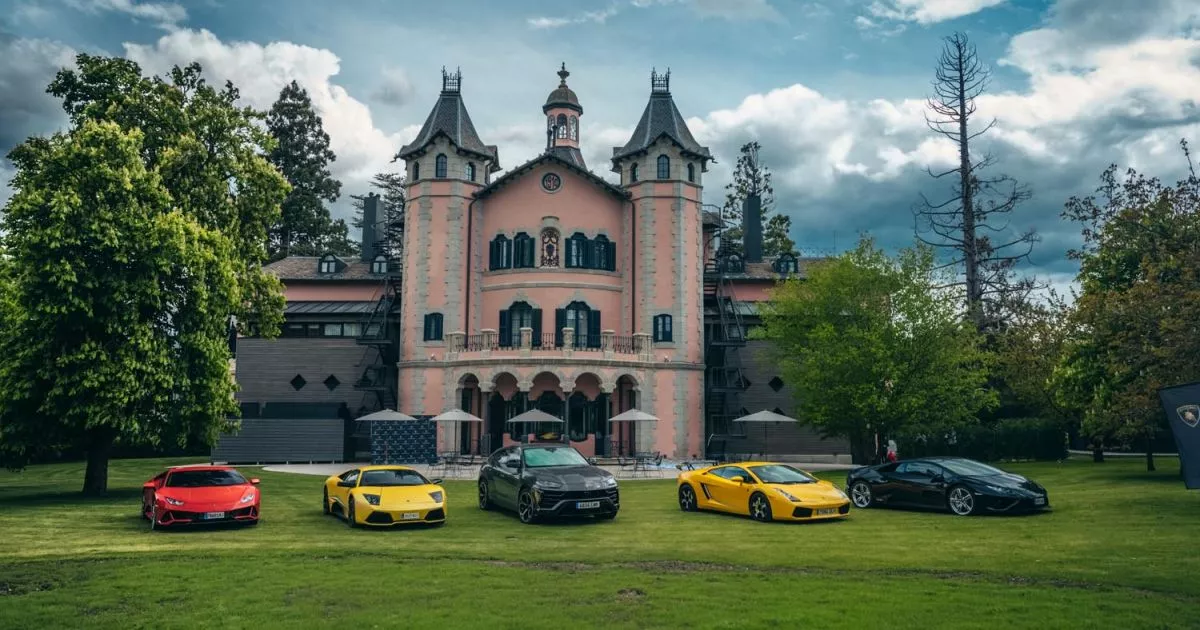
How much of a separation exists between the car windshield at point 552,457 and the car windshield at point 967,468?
24.7ft

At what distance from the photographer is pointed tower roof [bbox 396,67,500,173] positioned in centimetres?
4222

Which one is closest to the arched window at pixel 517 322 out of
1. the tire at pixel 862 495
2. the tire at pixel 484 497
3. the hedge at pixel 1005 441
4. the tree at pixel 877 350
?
the tree at pixel 877 350

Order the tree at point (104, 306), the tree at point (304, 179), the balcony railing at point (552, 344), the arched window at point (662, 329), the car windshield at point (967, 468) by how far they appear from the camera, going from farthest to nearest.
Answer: the tree at point (304, 179) → the arched window at point (662, 329) → the balcony railing at point (552, 344) → the tree at point (104, 306) → the car windshield at point (967, 468)

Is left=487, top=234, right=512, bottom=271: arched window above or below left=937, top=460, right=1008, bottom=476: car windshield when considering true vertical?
above

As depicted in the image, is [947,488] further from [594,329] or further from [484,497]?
[594,329]

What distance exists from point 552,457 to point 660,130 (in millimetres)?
27122

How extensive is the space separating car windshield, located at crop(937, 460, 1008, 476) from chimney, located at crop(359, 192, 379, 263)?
36895 millimetres

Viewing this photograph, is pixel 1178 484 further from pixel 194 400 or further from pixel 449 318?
pixel 449 318

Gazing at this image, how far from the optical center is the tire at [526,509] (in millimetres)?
16719

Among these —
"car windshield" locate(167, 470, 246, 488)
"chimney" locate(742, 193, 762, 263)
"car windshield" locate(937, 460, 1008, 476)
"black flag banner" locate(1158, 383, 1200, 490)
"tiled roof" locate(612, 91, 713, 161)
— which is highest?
"tiled roof" locate(612, 91, 713, 161)

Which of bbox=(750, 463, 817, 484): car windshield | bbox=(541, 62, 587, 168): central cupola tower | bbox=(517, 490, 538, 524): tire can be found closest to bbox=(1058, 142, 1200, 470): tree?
bbox=(750, 463, 817, 484): car windshield

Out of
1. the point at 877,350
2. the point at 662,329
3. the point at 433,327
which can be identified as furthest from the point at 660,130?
the point at 877,350

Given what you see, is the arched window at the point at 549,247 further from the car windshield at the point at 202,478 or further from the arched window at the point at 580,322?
the car windshield at the point at 202,478

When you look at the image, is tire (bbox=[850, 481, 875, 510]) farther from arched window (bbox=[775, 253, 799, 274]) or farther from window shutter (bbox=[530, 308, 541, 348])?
arched window (bbox=[775, 253, 799, 274])
